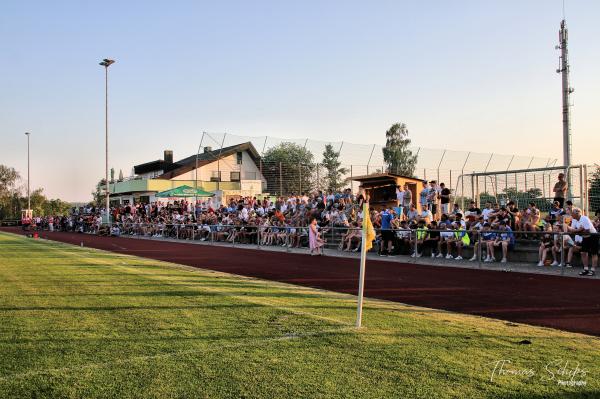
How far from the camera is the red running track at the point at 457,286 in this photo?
8281 millimetres

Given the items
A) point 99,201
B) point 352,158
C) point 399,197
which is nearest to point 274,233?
point 399,197

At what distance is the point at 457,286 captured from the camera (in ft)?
37.2

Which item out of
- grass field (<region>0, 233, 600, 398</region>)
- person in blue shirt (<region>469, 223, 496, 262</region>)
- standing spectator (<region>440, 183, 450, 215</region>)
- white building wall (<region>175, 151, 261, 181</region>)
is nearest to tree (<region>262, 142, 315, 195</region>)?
standing spectator (<region>440, 183, 450, 215</region>)

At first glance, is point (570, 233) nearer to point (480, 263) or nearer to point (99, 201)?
point (480, 263)

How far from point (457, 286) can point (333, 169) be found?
22.3 metres

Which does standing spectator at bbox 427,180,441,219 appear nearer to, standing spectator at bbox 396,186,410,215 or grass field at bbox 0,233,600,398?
standing spectator at bbox 396,186,410,215

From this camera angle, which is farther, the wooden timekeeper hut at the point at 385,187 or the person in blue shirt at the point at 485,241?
the wooden timekeeper hut at the point at 385,187

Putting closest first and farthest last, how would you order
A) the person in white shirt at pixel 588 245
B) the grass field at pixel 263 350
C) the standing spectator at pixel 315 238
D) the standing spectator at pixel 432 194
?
1. the grass field at pixel 263 350
2. the person in white shirt at pixel 588 245
3. the standing spectator at pixel 315 238
4. the standing spectator at pixel 432 194

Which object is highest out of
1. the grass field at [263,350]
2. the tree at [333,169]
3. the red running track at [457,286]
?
the tree at [333,169]

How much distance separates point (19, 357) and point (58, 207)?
85.7 meters

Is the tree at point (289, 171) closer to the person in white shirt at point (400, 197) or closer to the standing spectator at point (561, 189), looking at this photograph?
the person in white shirt at point (400, 197)

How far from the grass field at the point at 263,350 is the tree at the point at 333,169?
2424 centimetres

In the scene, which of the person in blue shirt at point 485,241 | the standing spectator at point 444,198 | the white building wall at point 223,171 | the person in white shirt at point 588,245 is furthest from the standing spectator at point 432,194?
the white building wall at point 223,171

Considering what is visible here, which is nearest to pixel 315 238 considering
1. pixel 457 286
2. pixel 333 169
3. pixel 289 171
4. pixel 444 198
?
pixel 444 198
